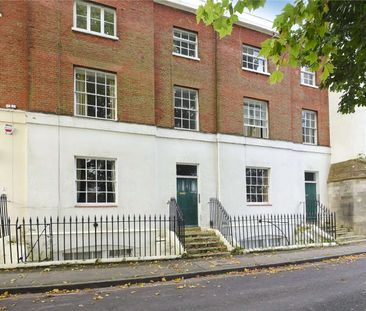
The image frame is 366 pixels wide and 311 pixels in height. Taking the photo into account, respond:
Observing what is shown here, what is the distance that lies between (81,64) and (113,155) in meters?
3.35

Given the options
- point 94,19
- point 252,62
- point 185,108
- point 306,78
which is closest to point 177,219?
point 185,108

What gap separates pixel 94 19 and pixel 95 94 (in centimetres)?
275

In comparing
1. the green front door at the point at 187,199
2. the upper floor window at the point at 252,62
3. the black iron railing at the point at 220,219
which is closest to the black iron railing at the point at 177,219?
the green front door at the point at 187,199

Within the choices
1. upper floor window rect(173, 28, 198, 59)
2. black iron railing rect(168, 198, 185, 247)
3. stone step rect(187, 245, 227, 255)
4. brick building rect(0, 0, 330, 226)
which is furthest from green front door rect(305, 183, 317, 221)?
upper floor window rect(173, 28, 198, 59)

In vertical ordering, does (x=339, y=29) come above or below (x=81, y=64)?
below

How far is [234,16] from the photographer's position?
4.57 m

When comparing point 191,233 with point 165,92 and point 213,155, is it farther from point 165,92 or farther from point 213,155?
point 165,92

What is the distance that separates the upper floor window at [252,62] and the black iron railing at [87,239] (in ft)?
27.7

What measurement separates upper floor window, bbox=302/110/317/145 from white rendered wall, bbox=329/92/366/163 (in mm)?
1158

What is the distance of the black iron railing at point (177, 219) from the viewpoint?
46.2 feet

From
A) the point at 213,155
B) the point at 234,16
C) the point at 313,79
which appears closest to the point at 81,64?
the point at 213,155

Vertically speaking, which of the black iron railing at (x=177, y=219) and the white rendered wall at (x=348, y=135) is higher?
the white rendered wall at (x=348, y=135)

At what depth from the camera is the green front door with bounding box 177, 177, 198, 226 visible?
1672cm

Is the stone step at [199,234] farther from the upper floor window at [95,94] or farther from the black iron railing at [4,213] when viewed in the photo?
the black iron railing at [4,213]
